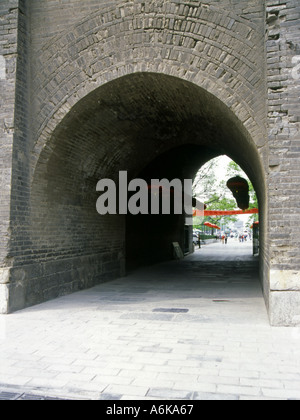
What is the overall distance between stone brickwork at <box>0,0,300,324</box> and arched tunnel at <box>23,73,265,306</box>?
0.04 meters

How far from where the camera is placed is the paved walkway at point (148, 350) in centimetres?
325

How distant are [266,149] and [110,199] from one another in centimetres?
509

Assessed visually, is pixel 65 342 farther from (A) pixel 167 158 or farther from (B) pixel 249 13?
(A) pixel 167 158

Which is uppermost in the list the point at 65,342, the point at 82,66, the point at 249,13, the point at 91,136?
the point at 249,13

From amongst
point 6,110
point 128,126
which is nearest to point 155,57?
point 128,126

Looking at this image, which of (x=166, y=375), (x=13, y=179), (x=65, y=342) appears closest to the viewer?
(x=166, y=375)

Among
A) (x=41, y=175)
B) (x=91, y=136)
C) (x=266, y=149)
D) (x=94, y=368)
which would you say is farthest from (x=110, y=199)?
(x=94, y=368)

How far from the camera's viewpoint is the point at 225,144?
9852 mm

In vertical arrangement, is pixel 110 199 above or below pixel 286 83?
below

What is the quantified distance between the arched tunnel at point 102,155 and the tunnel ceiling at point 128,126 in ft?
0.07

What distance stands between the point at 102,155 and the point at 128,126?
875 mm

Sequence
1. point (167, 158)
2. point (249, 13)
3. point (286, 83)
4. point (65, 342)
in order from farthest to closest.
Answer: point (167, 158), point (249, 13), point (286, 83), point (65, 342)

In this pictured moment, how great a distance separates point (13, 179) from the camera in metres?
6.53

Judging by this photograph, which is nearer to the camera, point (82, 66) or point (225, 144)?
point (82, 66)
